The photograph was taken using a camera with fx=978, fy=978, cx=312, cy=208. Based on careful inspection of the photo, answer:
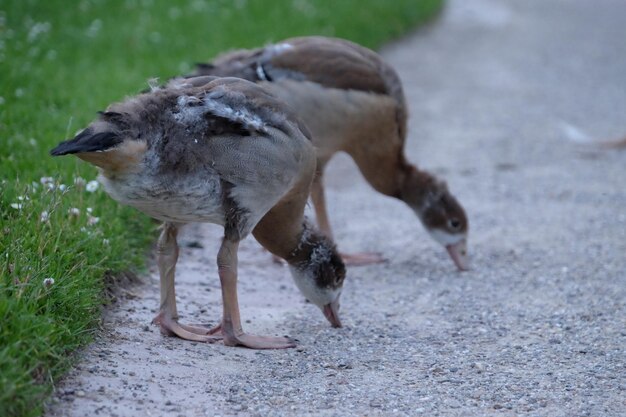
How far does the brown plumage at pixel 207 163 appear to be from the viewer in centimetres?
474

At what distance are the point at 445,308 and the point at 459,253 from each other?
1.28 m

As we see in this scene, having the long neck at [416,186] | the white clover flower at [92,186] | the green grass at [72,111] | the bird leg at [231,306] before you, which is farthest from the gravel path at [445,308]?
the white clover flower at [92,186]

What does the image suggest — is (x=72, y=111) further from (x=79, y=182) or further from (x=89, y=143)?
(x=89, y=143)

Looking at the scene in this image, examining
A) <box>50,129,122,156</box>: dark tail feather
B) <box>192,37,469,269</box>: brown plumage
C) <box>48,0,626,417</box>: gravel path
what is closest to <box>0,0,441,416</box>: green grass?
<box>48,0,626,417</box>: gravel path

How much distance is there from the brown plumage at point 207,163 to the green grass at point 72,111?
524 mm

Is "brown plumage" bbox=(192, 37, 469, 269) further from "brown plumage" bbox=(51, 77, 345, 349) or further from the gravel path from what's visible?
"brown plumage" bbox=(51, 77, 345, 349)

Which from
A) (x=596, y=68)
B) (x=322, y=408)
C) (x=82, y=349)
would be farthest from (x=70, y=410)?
(x=596, y=68)

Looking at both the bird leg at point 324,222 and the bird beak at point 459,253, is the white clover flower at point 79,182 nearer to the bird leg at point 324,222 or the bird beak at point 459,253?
the bird leg at point 324,222

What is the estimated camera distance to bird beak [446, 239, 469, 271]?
24.6 feet

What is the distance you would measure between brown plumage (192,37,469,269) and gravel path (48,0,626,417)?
42cm

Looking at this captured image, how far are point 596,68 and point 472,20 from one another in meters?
3.88

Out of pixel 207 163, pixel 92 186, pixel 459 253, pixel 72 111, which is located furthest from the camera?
pixel 72 111

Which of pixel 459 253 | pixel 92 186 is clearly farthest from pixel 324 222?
pixel 92 186

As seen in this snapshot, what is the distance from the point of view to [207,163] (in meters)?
5.05
